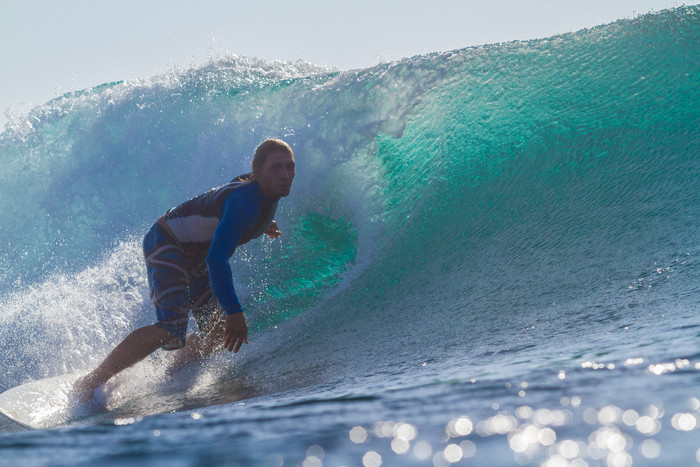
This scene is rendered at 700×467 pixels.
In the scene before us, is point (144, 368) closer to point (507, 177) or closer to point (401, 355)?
point (401, 355)

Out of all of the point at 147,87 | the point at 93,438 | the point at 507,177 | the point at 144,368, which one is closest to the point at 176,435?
the point at 93,438

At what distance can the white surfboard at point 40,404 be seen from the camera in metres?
3.06

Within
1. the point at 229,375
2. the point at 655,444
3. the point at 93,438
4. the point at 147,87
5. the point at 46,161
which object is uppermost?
the point at 147,87

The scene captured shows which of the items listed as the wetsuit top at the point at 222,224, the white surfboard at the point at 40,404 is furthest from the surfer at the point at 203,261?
the white surfboard at the point at 40,404

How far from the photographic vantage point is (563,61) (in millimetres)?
6434

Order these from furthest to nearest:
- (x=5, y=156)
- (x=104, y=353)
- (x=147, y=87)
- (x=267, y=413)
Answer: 1. (x=5, y=156)
2. (x=147, y=87)
3. (x=104, y=353)
4. (x=267, y=413)

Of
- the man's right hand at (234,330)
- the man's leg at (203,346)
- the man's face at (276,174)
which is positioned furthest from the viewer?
the man's leg at (203,346)

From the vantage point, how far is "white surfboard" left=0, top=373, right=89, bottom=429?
3.06 meters

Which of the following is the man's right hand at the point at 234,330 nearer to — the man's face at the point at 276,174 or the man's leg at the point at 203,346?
the man's face at the point at 276,174

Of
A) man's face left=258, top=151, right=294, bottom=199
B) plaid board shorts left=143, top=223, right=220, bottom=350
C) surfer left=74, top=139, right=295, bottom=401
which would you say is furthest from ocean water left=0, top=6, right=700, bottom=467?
man's face left=258, top=151, right=294, bottom=199

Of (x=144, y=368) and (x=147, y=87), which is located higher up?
(x=147, y=87)

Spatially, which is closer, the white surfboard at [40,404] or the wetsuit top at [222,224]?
the wetsuit top at [222,224]

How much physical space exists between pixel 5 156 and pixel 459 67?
286 inches

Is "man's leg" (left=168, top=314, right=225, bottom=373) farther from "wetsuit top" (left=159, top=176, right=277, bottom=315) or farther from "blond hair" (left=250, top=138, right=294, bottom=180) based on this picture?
"blond hair" (left=250, top=138, right=294, bottom=180)
